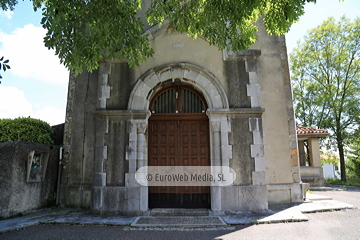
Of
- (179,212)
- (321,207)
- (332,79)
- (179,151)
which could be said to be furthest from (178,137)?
(332,79)

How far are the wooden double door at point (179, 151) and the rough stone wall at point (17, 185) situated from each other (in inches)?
126

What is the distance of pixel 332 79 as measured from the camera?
2008 centimetres

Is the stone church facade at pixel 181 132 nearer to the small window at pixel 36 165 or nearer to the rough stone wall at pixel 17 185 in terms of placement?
the small window at pixel 36 165

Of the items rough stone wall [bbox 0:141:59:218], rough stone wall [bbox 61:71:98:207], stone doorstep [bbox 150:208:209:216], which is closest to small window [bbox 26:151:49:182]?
rough stone wall [bbox 0:141:59:218]

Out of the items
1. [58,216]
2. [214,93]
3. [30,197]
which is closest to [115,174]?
[58,216]

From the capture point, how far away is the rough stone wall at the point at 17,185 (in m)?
5.83

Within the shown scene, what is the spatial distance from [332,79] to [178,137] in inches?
746

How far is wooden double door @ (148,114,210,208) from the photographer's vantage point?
6.50 metres

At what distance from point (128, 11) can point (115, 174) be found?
12.9 feet

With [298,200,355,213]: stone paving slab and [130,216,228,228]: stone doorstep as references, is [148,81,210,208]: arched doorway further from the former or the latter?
[298,200,355,213]: stone paving slab

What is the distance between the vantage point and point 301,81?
22.4 meters

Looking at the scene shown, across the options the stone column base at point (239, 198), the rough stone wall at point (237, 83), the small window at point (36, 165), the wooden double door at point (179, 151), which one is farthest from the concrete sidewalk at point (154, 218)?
the rough stone wall at point (237, 83)

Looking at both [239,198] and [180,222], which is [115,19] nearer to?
[180,222]

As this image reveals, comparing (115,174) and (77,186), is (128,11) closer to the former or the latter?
(115,174)
